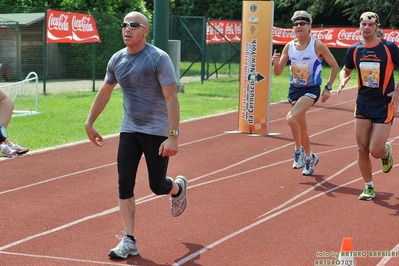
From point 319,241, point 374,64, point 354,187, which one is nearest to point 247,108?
point 354,187

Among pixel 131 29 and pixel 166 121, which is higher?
pixel 131 29

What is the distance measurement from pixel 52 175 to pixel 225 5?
45207 mm

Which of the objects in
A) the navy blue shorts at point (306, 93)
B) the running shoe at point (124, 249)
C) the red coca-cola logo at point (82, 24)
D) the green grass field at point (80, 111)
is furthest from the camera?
the red coca-cola logo at point (82, 24)

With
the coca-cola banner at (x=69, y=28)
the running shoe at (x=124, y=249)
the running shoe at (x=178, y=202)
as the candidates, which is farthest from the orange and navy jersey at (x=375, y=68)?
the coca-cola banner at (x=69, y=28)

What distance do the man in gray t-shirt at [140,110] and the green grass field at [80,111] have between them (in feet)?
21.8

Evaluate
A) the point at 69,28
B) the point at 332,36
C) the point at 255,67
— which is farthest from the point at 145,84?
the point at 332,36

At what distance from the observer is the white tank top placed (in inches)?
434

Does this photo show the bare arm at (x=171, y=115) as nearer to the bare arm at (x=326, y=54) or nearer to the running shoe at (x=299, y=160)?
the bare arm at (x=326, y=54)

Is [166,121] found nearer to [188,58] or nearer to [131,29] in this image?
[131,29]

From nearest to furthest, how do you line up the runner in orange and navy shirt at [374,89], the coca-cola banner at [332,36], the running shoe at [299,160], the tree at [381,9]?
the runner in orange and navy shirt at [374,89], the running shoe at [299,160], the coca-cola banner at [332,36], the tree at [381,9]

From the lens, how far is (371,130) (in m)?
9.24

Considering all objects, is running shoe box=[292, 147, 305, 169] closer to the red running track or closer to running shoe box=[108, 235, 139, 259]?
the red running track

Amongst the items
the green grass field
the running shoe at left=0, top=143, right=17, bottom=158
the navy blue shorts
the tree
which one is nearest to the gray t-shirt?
the navy blue shorts

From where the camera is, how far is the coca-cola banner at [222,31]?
1231 inches
